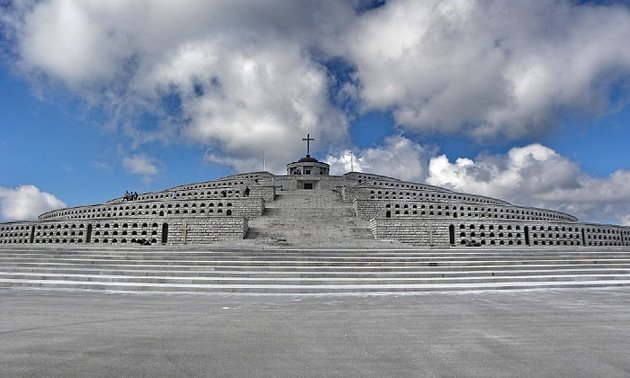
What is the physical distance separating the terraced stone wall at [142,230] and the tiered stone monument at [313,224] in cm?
6

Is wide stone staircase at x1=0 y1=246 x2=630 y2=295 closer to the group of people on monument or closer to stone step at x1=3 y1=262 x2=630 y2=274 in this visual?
stone step at x1=3 y1=262 x2=630 y2=274

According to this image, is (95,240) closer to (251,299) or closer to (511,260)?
(251,299)

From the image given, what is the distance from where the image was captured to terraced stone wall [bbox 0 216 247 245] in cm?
2289

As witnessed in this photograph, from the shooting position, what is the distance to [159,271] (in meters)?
12.7

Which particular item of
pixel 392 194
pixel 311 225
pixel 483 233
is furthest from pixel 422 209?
pixel 311 225

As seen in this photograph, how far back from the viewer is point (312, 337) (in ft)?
19.7

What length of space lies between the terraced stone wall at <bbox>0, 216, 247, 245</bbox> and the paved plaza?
13.1 metres

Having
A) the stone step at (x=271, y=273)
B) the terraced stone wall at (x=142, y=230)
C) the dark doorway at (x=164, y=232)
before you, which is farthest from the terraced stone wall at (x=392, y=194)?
the stone step at (x=271, y=273)

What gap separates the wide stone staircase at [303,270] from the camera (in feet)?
37.8

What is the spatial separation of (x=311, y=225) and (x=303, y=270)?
37.5ft

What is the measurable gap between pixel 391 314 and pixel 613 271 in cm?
1068

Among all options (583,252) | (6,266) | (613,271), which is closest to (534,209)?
(583,252)

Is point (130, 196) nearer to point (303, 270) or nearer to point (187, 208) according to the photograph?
point (187, 208)

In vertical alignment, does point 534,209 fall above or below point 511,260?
above
